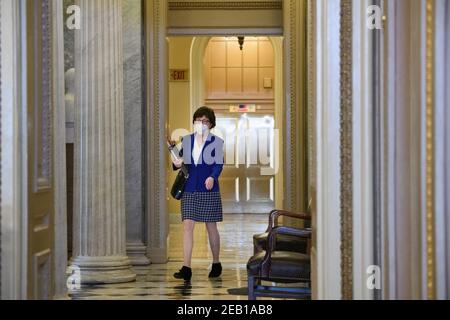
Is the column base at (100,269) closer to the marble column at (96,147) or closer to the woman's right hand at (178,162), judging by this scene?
the marble column at (96,147)

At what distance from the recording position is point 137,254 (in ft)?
33.6

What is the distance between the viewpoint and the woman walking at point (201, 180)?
8812mm

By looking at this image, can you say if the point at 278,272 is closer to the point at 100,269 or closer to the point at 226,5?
the point at 100,269

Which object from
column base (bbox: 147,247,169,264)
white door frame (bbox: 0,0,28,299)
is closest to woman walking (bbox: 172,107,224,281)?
column base (bbox: 147,247,169,264)

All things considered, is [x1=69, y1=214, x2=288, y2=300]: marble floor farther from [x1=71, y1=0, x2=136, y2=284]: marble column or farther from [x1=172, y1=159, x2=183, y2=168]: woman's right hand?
[x1=172, y1=159, x2=183, y2=168]: woman's right hand

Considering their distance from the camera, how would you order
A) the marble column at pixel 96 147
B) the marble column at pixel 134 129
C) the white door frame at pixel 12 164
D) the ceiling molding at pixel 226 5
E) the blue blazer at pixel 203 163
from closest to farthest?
the white door frame at pixel 12 164 < the marble column at pixel 96 147 < the blue blazer at pixel 203 163 < the marble column at pixel 134 129 < the ceiling molding at pixel 226 5

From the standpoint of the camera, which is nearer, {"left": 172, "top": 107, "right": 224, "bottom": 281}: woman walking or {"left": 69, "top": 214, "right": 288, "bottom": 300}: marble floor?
{"left": 69, "top": 214, "right": 288, "bottom": 300}: marble floor

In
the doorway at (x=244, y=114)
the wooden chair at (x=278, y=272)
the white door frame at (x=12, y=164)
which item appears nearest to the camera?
the white door frame at (x=12, y=164)

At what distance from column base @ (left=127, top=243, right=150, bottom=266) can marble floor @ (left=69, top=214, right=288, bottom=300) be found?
0.13m

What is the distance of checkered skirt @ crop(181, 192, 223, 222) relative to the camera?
885 cm

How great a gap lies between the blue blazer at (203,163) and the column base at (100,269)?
99cm

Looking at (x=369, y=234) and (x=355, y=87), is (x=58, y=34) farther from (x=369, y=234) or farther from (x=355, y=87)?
(x=369, y=234)

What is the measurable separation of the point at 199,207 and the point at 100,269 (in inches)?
43.6

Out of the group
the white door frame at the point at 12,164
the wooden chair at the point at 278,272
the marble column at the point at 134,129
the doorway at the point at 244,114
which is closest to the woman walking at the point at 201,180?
the marble column at the point at 134,129
